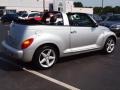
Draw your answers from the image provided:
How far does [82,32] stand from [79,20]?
444 millimetres

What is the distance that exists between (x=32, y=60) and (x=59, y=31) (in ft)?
3.77

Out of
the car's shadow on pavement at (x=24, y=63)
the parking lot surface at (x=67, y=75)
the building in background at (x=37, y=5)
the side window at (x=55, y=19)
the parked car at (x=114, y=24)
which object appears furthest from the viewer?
the building in background at (x=37, y=5)

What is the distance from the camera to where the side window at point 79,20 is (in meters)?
8.33

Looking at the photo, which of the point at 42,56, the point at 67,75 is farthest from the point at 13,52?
the point at 67,75

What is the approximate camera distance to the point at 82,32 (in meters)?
8.44

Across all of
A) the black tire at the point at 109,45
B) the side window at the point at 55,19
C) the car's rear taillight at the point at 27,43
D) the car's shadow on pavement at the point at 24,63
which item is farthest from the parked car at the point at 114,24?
the car's rear taillight at the point at 27,43

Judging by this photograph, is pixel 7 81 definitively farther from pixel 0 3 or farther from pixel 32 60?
pixel 0 3

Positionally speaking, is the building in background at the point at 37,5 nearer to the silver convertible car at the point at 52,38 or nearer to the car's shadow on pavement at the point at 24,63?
the car's shadow on pavement at the point at 24,63

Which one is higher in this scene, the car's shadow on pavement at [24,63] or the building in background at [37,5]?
the building in background at [37,5]

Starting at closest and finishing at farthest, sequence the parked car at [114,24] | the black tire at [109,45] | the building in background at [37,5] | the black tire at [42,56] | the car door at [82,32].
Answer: the black tire at [42,56] < the car door at [82,32] < the black tire at [109,45] < the parked car at [114,24] < the building in background at [37,5]

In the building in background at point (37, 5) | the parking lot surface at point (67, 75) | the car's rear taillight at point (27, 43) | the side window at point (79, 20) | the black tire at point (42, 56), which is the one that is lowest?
the parking lot surface at point (67, 75)

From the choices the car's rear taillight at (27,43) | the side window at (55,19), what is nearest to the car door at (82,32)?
the side window at (55,19)

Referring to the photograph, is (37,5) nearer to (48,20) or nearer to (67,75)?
(48,20)

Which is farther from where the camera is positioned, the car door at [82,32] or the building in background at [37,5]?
the building in background at [37,5]
